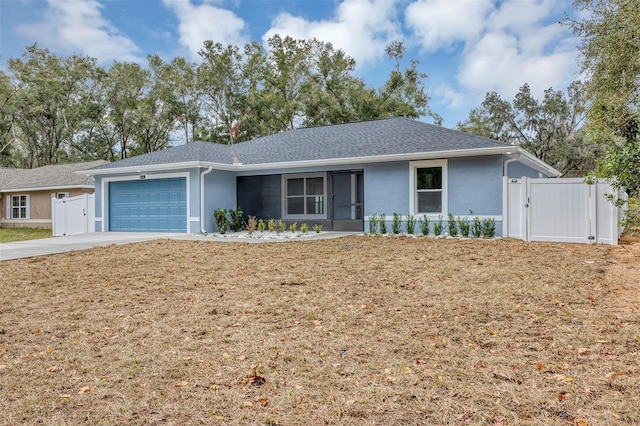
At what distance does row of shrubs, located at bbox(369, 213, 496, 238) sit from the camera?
12.8 m

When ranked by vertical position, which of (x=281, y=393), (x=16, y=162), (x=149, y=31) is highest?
(x=149, y=31)

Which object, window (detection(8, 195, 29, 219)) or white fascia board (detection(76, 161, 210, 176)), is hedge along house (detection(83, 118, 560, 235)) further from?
window (detection(8, 195, 29, 219))

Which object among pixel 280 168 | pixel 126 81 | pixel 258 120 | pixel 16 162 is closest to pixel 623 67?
pixel 280 168

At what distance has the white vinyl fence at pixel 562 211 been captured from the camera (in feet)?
35.8

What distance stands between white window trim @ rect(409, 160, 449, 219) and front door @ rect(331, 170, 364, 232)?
2807mm

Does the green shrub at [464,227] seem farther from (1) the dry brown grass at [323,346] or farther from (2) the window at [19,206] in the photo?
(2) the window at [19,206]

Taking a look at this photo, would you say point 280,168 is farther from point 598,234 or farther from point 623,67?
point 623,67

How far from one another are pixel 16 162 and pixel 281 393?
4846 centimetres

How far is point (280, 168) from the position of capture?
53.6 ft

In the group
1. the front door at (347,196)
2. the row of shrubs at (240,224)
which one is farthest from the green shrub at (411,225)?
the row of shrubs at (240,224)

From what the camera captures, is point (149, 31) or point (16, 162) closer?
point (149, 31)

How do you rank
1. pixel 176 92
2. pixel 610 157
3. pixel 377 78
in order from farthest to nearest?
pixel 176 92 < pixel 377 78 < pixel 610 157

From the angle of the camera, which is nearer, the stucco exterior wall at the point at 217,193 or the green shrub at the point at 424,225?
the green shrub at the point at 424,225

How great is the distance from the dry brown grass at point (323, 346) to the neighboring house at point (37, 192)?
1711 cm
